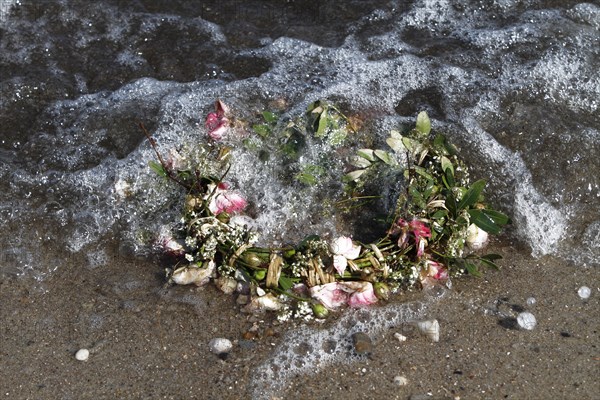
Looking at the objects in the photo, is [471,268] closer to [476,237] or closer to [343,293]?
[476,237]

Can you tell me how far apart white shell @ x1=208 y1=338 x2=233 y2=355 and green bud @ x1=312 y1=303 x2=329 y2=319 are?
292 mm

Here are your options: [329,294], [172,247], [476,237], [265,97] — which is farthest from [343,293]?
[265,97]

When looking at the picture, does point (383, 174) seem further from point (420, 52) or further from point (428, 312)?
point (420, 52)

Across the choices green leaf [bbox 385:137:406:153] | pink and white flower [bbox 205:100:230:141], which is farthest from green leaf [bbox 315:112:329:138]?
pink and white flower [bbox 205:100:230:141]

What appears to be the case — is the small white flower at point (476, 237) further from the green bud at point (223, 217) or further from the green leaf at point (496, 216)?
the green bud at point (223, 217)

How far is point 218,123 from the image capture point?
3025 mm

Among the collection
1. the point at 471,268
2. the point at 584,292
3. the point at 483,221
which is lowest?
the point at 584,292

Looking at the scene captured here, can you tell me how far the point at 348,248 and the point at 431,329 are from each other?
372mm

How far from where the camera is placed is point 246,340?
2410 millimetres

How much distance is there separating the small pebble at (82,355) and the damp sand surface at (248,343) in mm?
14

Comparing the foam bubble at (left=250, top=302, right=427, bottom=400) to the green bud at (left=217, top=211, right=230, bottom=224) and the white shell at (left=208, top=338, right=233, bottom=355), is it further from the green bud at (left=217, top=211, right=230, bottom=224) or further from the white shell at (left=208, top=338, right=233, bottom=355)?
the green bud at (left=217, top=211, right=230, bottom=224)

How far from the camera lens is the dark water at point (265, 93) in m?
2.85

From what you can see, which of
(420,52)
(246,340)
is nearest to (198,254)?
(246,340)

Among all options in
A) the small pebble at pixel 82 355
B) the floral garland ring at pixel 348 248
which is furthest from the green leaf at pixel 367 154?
the small pebble at pixel 82 355
